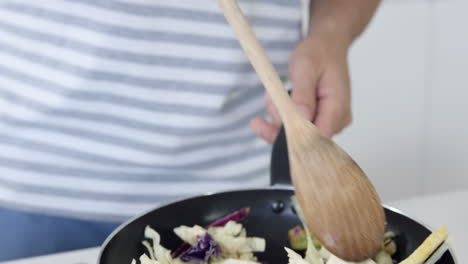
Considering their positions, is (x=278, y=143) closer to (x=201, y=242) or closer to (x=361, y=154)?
(x=201, y=242)

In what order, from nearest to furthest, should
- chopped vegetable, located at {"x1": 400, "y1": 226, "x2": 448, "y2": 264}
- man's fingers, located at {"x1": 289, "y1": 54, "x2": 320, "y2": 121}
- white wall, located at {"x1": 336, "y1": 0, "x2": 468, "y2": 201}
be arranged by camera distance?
chopped vegetable, located at {"x1": 400, "y1": 226, "x2": 448, "y2": 264} < man's fingers, located at {"x1": 289, "y1": 54, "x2": 320, "y2": 121} < white wall, located at {"x1": 336, "y1": 0, "x2": 468, "y2": 201}

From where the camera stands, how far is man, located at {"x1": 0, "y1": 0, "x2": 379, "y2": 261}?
779 millimetres

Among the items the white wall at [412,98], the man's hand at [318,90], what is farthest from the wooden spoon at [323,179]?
the white wall at [412,98]

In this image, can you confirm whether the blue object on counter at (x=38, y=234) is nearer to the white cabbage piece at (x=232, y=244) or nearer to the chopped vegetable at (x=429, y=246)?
the white cabbage piece at (x=232, y=244)

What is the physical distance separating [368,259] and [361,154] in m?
1.33

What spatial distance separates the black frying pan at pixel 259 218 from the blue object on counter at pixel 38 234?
0.25 metres

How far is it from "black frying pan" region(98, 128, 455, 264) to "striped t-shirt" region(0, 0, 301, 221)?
0.60ft

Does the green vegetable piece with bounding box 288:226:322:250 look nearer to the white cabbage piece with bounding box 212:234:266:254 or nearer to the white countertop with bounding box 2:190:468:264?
the white cabbage piece with bounding box 212:234:266:254

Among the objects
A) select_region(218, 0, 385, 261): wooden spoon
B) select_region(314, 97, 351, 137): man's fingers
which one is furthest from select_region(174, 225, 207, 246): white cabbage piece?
select_region(314, 97, 351, 137): man's fingers

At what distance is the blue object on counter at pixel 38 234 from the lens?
834mm

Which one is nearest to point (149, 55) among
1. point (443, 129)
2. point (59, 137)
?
point (59, 137)

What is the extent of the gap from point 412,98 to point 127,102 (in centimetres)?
125

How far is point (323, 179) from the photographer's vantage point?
0.53 meters

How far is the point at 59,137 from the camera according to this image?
2.68 feet
